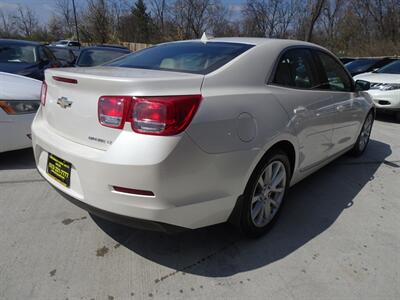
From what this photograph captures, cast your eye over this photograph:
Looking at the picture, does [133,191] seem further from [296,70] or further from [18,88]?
[18,88]

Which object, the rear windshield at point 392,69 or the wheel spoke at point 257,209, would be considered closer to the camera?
the wheel spoke at point 257,209

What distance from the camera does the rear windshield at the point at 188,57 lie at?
2393mm

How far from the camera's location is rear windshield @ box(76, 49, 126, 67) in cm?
762

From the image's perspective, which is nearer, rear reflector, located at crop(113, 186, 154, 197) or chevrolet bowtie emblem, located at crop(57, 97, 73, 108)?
rear reflector, located at crop(113, 186, 154, 197)

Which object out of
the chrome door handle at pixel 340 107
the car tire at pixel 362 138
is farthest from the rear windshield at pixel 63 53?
the chrome door handle at pixel 340 107

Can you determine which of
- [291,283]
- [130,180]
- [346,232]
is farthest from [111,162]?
[346,232]

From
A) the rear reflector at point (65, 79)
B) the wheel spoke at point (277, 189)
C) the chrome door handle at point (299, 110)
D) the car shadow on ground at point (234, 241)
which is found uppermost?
the rear reflector at point (65, 79)

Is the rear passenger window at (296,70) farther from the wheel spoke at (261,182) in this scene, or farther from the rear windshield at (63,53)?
the rear windshield at (63,53)

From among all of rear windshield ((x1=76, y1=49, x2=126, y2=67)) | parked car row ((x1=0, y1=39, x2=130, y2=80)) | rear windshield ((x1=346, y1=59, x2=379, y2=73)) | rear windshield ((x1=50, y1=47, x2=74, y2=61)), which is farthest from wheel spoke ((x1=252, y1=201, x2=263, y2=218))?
rear windshield ((x1=50, y1=47, x2=74, y2=61))

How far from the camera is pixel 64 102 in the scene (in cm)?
225

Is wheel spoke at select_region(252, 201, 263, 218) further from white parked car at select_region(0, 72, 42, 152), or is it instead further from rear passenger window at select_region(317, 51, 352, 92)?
white parked car at select_region(0, 72, 42, 152)

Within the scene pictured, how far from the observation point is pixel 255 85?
2.39 m

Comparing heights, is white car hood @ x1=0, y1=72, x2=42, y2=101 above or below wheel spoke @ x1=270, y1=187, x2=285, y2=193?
above

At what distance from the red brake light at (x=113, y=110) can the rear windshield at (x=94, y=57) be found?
6061 mm
